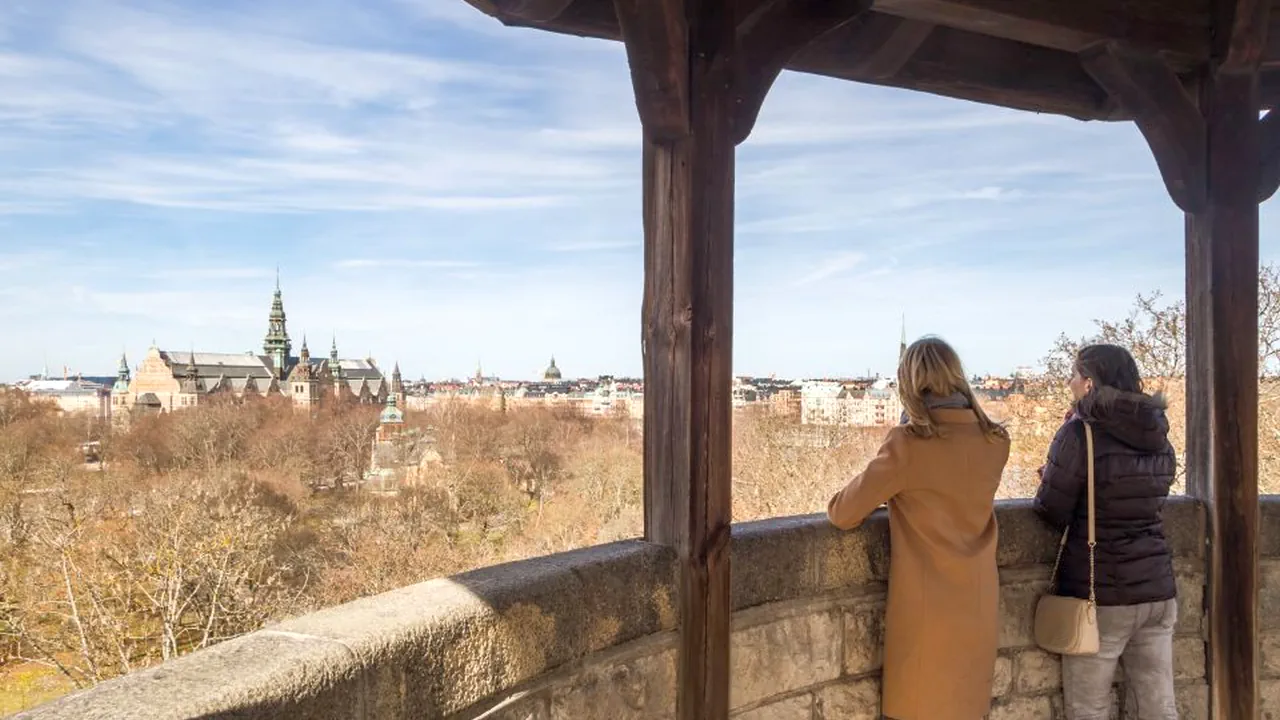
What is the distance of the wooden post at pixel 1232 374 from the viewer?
2615mm

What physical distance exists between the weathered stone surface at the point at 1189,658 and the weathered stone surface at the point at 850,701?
108cm

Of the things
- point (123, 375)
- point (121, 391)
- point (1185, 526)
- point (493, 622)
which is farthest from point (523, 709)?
point (123, 375)

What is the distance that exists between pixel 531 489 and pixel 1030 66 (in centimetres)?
3056

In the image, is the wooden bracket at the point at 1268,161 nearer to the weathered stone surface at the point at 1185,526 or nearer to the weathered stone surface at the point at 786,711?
the weathered stone surface at the point at 1185,526

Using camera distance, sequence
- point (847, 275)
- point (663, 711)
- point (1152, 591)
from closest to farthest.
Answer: point (663, 711)
point (1152, 591)
point (847, 275)

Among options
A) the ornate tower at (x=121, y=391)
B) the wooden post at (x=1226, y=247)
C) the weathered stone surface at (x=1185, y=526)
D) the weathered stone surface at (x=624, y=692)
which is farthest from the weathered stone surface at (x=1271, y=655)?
the ornate tower at (x=121, y=391)

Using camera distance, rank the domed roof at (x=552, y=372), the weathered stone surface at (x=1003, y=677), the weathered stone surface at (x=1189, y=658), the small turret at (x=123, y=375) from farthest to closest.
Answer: the small turret at (x=123, y=375) < the domed roof at (x=552, y=372) < the weathered stone surface at (x=1189, y=658) < the weathered stone surface at (x=1003, y=677)

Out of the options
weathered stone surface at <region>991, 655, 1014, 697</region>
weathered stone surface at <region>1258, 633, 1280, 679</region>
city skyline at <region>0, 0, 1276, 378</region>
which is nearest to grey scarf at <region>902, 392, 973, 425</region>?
weathered stone surface at <region>991, 655, 1014, 697</region>

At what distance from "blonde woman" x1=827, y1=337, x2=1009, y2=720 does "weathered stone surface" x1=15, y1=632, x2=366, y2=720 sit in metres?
1.24

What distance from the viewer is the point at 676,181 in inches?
76.0

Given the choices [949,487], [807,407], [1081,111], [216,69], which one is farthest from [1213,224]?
[216,69]

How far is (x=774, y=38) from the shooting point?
2027mm

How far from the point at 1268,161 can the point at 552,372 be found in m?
52.5

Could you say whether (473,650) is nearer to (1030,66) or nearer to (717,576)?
(717,576)
